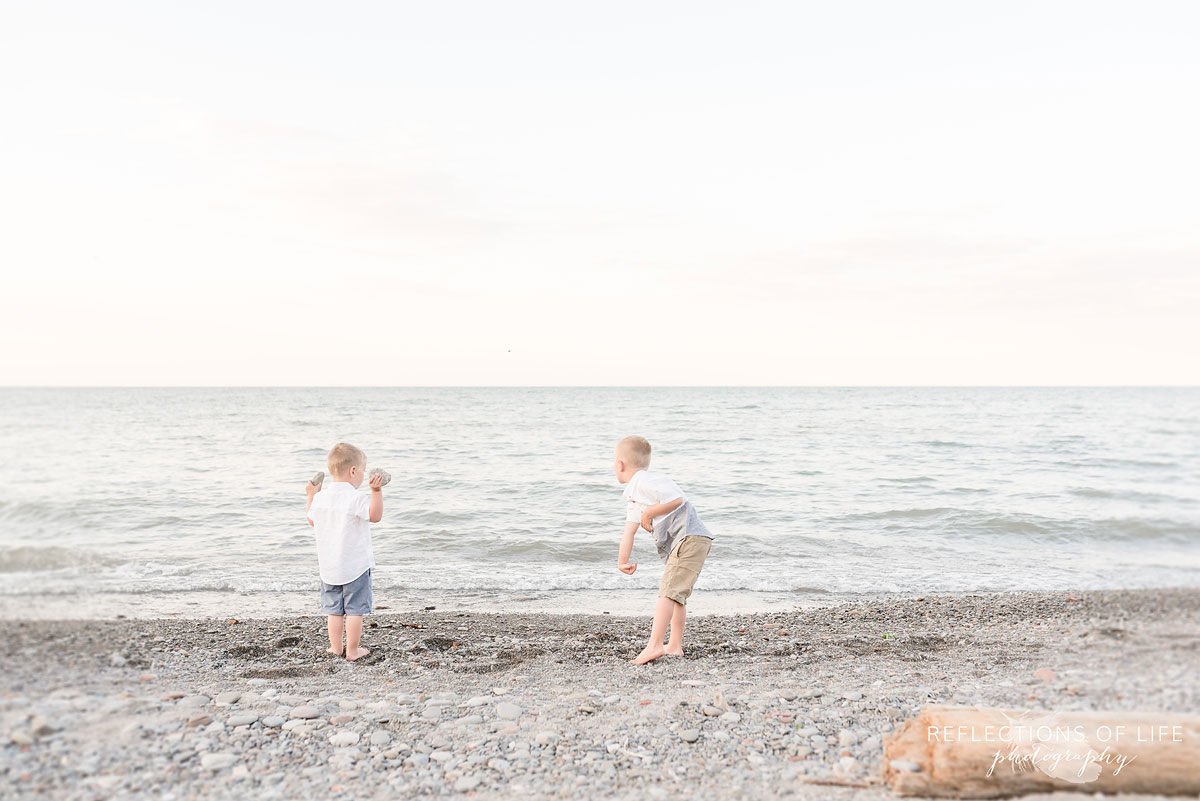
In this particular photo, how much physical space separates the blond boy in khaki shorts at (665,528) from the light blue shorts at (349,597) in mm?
1992

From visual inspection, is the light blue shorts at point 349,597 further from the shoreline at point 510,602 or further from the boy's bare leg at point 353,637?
the shoreline at point 510,602

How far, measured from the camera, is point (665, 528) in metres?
5.49

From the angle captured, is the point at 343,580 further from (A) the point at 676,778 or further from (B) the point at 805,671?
(B) the point at 805,671

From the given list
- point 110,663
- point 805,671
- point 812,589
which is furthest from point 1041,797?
point 812,589

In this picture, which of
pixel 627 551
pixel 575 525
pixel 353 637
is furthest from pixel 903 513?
pixel 353 637

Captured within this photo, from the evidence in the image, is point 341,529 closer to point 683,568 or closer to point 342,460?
point 342,460

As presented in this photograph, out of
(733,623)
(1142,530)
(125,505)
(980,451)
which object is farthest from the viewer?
(980,451)

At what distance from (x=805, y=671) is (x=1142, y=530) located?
31.4ft

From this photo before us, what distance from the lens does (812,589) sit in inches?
356

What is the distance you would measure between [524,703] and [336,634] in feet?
6.41

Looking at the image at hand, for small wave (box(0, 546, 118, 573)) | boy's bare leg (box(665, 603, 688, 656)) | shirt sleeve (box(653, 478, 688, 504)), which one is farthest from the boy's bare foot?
small wave (box(0, 546, 118, 573))

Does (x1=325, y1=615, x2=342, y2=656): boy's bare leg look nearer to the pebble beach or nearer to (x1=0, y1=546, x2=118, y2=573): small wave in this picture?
the pebble beach

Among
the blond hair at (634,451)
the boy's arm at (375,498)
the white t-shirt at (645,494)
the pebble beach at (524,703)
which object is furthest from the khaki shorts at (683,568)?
the boy's arm at (375,498)

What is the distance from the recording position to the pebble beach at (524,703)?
2859 mm
